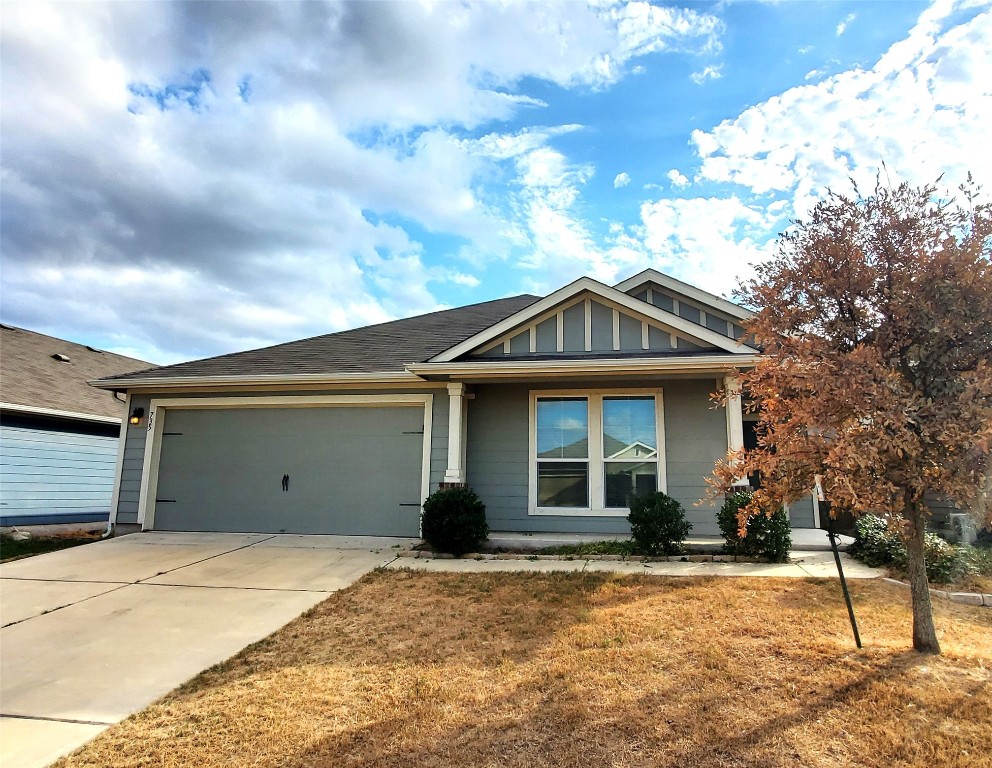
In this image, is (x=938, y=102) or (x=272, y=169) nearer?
(x=938, y=102)

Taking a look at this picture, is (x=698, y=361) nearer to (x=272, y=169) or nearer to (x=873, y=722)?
(x=873, y=722)

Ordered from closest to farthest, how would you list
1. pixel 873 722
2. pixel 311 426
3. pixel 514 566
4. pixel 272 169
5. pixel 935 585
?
pixel 873 722
pixel 935 585
pixel 514 566
pixel 311 426
pixel 272 169

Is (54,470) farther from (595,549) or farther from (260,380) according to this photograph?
(595,549)

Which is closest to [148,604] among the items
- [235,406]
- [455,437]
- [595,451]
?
[455,437]

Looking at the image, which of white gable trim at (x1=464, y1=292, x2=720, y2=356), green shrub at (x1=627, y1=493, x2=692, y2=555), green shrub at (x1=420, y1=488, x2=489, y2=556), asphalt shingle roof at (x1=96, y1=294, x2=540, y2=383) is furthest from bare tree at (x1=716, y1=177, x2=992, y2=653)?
asphalt shingle roof at (x1=96, y1=294, x2=540, y2=383)

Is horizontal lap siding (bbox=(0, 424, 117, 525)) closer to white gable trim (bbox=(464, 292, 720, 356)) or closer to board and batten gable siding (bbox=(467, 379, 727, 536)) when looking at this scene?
board and batten gable siding (bbox=(467, 379, 727, 536))

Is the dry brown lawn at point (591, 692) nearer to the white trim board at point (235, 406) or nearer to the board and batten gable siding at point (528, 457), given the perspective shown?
the board and batten gable siding at point (528, 457)

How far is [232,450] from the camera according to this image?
9.59m

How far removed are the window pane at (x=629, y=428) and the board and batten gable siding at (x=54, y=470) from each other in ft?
39.3

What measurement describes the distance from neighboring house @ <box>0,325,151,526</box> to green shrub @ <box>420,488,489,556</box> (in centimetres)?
832

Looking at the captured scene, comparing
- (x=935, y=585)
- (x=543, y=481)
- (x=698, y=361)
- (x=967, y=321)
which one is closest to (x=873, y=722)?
(x=967, y=321)

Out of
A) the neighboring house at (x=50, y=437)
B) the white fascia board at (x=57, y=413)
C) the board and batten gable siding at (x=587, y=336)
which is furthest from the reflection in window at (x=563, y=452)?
the neighboring house at (x=50, y=437)

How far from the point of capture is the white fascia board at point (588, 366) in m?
7.52

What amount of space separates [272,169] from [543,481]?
7.88 m
